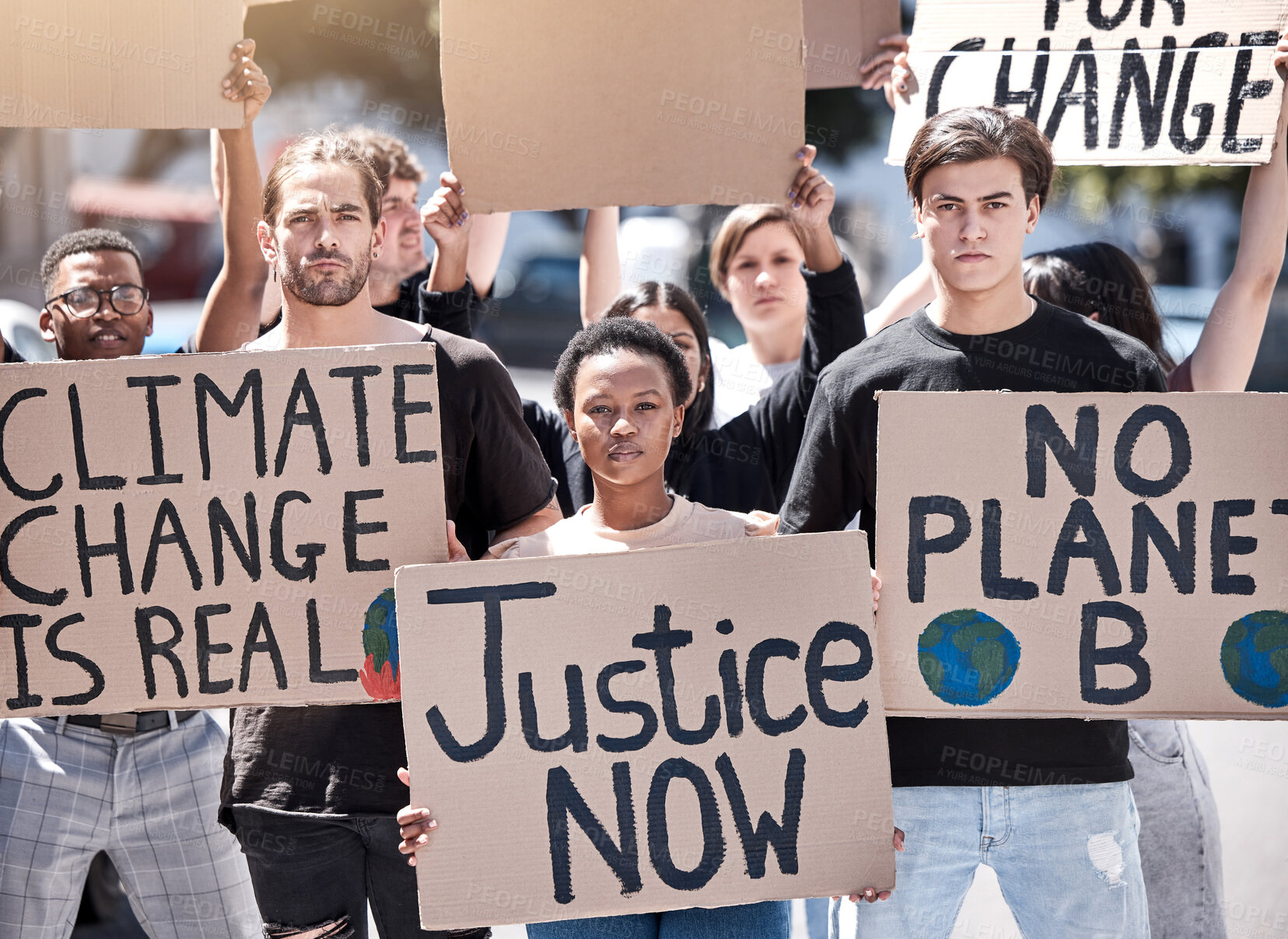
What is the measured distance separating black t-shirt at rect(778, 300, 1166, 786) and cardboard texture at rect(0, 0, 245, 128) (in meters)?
1.45

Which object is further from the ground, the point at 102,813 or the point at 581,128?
the point at 581,128

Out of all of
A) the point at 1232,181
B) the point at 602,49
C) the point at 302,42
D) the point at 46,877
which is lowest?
the point at 46,877

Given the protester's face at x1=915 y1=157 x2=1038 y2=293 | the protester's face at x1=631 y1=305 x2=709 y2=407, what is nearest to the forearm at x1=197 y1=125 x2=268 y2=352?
the protester's face at x1=631 y1=305 x2=709 y2=407

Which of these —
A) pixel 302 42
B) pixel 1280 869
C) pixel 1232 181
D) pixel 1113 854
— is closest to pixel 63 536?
pixel 1113 854

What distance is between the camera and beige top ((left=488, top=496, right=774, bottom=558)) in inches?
90.0

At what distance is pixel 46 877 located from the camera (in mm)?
2652

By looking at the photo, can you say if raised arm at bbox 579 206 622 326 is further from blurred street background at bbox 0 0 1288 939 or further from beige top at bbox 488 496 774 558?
blurred street background at bbox 0 0 1288 939

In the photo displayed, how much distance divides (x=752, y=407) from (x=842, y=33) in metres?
0.95

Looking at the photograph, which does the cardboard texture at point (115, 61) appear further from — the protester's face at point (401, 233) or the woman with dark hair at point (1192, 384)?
the woman with dark hair at point (1192, 384)

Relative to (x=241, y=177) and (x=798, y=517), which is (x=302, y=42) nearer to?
(x=241, y=177)

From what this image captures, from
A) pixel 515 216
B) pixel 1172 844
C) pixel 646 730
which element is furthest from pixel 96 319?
pixel 515 216

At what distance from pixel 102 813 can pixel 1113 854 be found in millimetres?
2034

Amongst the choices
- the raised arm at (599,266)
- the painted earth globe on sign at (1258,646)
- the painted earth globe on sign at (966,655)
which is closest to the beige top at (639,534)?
the painted earth globe on sign at (966,655)

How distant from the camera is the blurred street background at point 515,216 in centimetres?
1084
